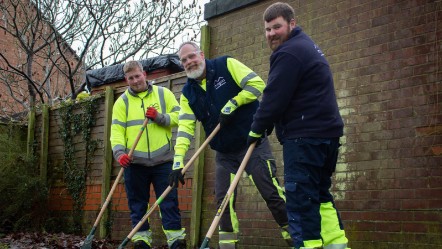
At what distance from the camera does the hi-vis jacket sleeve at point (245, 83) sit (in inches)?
206

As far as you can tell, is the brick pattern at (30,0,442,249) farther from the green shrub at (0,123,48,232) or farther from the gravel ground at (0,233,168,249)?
the green shrub at (0,123,48,232)

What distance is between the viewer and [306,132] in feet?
13.6

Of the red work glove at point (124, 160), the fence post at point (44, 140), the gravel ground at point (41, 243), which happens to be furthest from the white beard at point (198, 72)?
the fence post at point (44, 140)

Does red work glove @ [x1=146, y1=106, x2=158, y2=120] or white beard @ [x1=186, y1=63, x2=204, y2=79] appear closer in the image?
white beard @ [x1=186, y1=63, x2=204, y2=79]

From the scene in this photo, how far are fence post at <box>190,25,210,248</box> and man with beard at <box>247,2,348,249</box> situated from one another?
3.55m

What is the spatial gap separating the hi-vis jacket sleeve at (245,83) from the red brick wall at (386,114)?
4.37 feet

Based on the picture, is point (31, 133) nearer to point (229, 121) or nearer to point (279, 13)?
point (229, 121)

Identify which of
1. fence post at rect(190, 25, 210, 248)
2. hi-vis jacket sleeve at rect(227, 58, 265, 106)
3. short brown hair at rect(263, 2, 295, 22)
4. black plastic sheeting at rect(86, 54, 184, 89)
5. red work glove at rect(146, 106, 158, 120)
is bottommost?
fence post at rect(190, 25, 210, 248)

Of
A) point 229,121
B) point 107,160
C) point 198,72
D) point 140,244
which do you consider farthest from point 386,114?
point 107,160

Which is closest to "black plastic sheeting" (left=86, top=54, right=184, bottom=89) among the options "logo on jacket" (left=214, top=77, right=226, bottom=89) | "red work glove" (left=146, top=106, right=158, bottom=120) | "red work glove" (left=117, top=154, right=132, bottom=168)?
"red work glove" (left=146, top=106, right=158, bottom=120)

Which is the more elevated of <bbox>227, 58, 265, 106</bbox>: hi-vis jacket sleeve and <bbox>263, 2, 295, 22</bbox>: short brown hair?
<bbox>263, 2, 295, 22</bbox>: short brown hair

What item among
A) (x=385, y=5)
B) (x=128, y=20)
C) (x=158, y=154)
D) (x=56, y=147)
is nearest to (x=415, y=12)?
(x=385, y=5)

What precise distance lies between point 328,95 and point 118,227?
5.73m

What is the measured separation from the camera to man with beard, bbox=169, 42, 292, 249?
16.9ft
